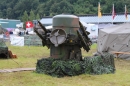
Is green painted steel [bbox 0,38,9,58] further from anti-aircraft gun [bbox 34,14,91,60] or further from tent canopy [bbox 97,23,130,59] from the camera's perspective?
tent canopy [bbox 97,23,130,59]

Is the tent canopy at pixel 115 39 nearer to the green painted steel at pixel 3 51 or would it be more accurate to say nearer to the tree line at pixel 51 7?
the green painted steel at pixel 3 51

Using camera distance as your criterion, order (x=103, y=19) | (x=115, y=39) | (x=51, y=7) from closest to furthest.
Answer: (x=115, y=39), (x=103, y=19), (x=51, y=7)

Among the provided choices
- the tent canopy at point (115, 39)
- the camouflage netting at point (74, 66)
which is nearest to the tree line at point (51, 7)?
the tent canopy at point (115, 39)

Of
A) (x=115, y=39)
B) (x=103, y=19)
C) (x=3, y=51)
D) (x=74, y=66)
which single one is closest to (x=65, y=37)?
(x=74, y=66)

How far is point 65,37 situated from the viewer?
31.8 feet

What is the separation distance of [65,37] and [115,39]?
8.81m

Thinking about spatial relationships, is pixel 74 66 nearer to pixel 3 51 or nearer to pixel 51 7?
pixel 3 51

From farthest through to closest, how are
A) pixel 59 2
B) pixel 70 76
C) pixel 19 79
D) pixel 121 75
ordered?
1. pixel 59 2
2. pixel 121 75
3. pixel 70 76
4. pixel 19 79

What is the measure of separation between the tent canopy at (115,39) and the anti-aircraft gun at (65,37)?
23.7 feet

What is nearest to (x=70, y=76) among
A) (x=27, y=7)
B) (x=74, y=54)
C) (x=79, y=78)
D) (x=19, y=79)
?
(x=79, y=78)

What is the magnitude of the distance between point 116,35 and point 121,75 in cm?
790

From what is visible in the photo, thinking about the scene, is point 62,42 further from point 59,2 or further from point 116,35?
point 59,2

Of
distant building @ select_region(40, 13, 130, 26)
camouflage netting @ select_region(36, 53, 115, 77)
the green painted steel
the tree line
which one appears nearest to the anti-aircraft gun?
camouflage netting @ select_region(36, 53, 115, 77)

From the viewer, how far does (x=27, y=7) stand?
353 ft
